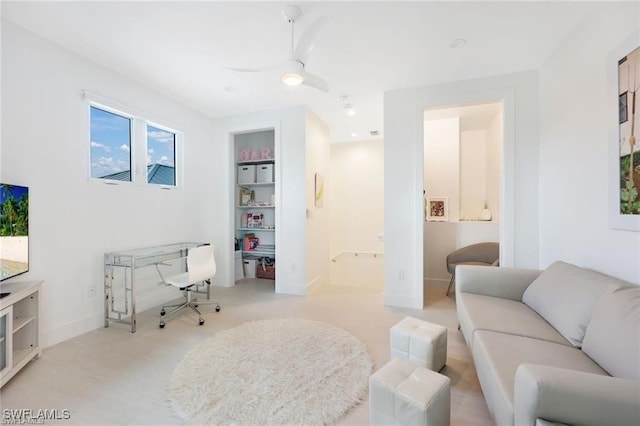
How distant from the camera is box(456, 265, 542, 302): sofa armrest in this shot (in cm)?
226

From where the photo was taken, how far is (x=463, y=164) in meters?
4.73

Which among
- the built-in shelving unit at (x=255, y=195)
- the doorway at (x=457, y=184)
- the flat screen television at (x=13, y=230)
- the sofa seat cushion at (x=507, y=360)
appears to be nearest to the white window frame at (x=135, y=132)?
the flat screen television at (x=13, y=230)

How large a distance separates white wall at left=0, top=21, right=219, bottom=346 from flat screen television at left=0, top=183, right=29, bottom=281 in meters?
0.16

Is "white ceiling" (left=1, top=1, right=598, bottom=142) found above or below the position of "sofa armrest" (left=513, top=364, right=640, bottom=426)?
above

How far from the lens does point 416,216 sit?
10.8 ft

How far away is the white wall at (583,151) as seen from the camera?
5.66ft

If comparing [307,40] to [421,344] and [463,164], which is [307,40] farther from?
[463,164]

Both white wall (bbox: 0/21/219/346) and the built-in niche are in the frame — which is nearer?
white wall (bbox: 0/21/219/346)

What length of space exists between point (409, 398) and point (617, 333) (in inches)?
40.1

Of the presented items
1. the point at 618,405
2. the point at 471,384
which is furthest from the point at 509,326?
the point at 618,405

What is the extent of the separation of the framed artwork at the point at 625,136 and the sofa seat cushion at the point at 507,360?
87 cm

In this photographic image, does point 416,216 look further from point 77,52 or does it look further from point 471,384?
point 77,52

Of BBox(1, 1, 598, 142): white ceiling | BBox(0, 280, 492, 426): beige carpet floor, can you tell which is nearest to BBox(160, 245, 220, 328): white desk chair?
BBox(0, 280, 492, 426): beige carpet floor

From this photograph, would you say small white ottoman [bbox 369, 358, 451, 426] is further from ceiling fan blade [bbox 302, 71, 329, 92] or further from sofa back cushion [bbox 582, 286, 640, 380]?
ceiling fan blade [bbox 302, 71, 329, 92]
